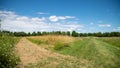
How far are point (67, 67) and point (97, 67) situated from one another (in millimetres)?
1509

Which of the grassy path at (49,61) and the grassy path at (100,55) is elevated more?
the grassy path at (100,55)

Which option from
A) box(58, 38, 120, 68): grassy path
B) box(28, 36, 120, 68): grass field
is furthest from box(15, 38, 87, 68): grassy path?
box(58, 38, 120, 68): grassy path

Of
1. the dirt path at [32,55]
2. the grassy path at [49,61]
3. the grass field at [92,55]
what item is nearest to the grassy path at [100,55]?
the grass field at [92,55]

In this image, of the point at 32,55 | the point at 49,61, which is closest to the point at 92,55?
the point at 49,61

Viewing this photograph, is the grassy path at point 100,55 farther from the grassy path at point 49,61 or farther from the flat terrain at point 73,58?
the grassy path at point 49,61

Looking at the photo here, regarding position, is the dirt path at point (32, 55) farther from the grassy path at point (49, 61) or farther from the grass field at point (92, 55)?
the grass field at point (92, 55)

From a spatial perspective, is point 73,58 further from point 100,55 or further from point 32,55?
point 32,55

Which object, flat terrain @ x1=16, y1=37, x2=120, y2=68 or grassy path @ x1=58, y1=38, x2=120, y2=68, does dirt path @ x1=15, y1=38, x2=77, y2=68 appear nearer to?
flat terrain @ x1=16, y1=37, x2=120, y2=68

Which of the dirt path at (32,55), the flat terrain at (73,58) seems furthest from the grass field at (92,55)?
the dirt path at (32,55)

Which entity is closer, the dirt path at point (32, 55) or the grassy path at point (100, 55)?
the grassy path at point (100, 55)

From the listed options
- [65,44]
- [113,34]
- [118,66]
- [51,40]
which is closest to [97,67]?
[118,66]

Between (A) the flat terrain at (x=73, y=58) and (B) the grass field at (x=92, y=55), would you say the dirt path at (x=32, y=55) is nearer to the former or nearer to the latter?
(A) the flat terrain at (x=73, y=58)

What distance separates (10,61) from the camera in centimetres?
943

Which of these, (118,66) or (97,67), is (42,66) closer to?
(97,67)
